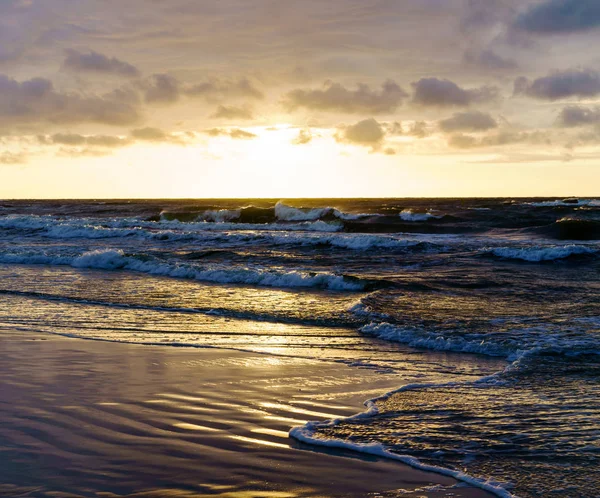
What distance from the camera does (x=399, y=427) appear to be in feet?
17.3

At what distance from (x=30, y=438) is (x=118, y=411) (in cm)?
87

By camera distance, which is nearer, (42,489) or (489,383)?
(42,489)

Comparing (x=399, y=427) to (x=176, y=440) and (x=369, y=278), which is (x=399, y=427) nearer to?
(x=176, y=440)

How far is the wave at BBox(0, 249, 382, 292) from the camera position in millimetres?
15242

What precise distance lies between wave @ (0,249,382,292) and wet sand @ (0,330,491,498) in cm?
743

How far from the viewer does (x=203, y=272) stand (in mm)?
17156

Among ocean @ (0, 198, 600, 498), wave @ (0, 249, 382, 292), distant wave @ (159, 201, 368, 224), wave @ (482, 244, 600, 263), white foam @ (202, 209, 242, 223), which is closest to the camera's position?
ocean @ (0, 198, 600, 498)

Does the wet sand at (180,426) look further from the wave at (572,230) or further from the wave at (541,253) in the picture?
the wave at (572,230)

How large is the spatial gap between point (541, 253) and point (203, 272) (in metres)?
11.1

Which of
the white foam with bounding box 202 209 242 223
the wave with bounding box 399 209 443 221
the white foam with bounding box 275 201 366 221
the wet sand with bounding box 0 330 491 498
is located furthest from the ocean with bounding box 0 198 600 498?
the white foam with bounding box 202 209 242 223

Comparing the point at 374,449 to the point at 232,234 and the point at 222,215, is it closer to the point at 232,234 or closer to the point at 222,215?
the point at 232,234

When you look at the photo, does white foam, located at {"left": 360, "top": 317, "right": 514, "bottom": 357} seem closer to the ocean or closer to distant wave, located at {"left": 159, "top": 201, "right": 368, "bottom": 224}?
the ocean

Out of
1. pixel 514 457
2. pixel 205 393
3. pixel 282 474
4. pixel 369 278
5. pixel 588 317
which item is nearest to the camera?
pixel 282 474

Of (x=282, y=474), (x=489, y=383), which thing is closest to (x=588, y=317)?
(x=489, y=383)
